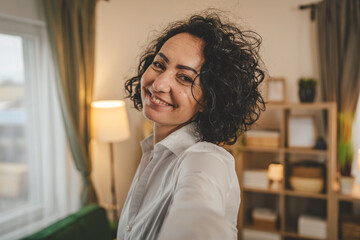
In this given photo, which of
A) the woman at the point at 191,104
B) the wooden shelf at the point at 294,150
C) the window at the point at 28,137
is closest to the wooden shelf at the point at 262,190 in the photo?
the wooden shelf at the point at 294,150

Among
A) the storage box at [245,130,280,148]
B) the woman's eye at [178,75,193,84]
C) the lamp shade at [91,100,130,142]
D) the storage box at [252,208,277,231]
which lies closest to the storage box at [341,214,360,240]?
the storage box at [252,208,277,231]

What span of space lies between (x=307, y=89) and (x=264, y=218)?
125 cm

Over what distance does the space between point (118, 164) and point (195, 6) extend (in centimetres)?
210

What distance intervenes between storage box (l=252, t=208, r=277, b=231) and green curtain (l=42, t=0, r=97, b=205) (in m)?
1.51

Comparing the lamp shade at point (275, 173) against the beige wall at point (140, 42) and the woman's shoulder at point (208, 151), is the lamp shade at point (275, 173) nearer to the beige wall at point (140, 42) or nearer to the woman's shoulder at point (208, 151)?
the beige wall at point (140, 42)

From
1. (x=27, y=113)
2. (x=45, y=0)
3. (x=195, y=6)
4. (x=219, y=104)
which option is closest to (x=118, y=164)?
(x=27, y=113)

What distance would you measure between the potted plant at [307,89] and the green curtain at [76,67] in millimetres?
1836

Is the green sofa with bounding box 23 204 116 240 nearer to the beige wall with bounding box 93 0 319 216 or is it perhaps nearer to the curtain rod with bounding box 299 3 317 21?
the beige wall with bounding box 93 0 319 216

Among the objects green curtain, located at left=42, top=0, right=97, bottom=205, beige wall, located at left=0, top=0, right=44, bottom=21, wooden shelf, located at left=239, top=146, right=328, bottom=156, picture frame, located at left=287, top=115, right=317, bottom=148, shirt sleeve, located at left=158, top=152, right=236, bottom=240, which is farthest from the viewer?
picture frame, located at left=287, top=115, right=317, bottom=148

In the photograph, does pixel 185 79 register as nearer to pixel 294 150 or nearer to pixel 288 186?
pixel 294 150

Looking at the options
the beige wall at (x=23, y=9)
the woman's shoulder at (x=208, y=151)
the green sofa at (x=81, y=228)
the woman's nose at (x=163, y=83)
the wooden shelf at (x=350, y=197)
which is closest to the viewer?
the woman's shoulder at (x=208, y=151)

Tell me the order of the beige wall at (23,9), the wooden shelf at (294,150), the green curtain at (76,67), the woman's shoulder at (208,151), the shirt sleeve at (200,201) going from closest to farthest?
1. the shirt sleeve at (200,201)
2. the woman's shoulder at (208,151)
3. the beige wall at (23,9)
4. the green curtain at (76,67)
5. the wooden shelf at (294,150)

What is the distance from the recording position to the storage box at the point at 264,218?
8.73ft

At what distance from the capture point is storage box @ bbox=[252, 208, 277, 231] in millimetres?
2660
